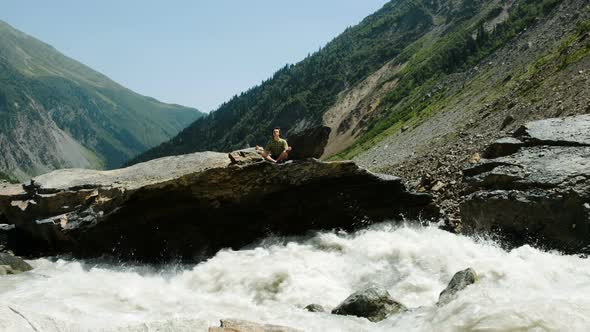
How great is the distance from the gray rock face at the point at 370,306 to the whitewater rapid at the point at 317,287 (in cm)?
36

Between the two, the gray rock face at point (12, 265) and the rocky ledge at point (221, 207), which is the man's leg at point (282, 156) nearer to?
the rocky ledge at point (221, 207)

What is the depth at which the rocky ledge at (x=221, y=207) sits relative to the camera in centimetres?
1819

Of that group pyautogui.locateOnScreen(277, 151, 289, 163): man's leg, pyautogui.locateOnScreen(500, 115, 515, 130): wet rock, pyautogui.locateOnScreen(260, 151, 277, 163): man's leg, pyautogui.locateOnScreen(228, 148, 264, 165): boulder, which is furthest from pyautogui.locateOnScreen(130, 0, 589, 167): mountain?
pyautogui.locateOnScreen(228, 148, 264, 165): boulder

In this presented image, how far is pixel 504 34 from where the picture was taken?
330 feet

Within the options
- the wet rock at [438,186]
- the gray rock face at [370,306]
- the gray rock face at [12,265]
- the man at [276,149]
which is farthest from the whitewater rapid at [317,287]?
the wet rock at [438,186]

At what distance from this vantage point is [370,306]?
10.8 metres

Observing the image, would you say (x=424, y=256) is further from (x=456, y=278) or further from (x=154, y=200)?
(x=154, y=200)

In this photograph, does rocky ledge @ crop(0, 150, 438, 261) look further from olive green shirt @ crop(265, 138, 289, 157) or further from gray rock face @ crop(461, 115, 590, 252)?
gray rock face @ crop(461, 115, 590, 252)

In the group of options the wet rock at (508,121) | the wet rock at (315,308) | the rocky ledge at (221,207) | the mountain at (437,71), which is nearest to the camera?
the wet rock at (315,308)

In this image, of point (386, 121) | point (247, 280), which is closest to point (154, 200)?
point (247, 280)

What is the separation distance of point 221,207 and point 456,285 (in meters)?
10.3

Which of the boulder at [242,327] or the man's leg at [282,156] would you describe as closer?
the boulder at [242,327]

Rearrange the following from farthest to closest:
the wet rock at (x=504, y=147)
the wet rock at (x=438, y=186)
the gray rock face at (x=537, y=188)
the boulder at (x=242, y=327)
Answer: the wet rock at (x=438, y=186) < the wet rock at (x=504, y=147) < the gray rock face at (x=537, y=188) < the boulder at (x=242, y=327)

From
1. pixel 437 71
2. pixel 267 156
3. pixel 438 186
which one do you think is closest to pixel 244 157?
pixel 267 156
